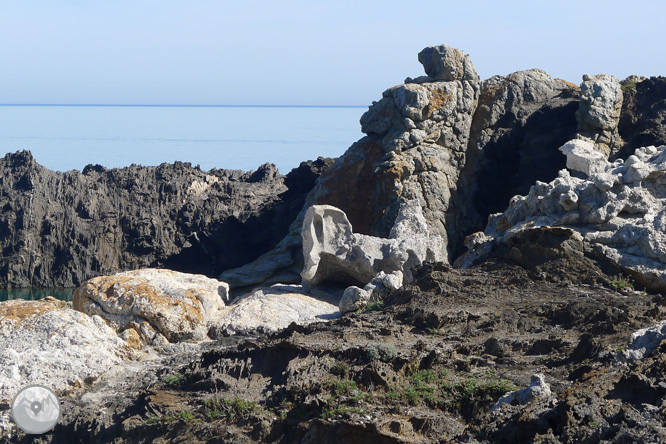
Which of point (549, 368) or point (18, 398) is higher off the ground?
point (549, 368)

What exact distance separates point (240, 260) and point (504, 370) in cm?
1768

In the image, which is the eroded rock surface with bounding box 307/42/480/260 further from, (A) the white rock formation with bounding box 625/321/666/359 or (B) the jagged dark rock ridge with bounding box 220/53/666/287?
(A) the white rock formation with bounding box 625/321/666/359

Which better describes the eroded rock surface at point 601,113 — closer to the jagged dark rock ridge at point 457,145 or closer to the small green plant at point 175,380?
the jagged dark rock ridge at point 457,145

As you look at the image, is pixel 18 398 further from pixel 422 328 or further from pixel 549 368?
pixel 549 368

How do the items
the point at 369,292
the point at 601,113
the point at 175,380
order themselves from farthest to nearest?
the point at 601,113, the point at 369,292, the point at 175,380

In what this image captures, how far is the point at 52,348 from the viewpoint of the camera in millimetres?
11914

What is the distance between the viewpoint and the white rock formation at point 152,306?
45.3 feet

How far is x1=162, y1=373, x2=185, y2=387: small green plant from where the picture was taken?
11.1m

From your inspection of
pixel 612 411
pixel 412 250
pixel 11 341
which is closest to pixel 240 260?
pixel 412 250

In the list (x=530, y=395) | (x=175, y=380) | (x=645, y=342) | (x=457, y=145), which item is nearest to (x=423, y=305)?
(x=175, y=380)

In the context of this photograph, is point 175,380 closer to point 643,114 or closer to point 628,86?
point 643,114

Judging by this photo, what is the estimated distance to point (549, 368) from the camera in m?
10.1
